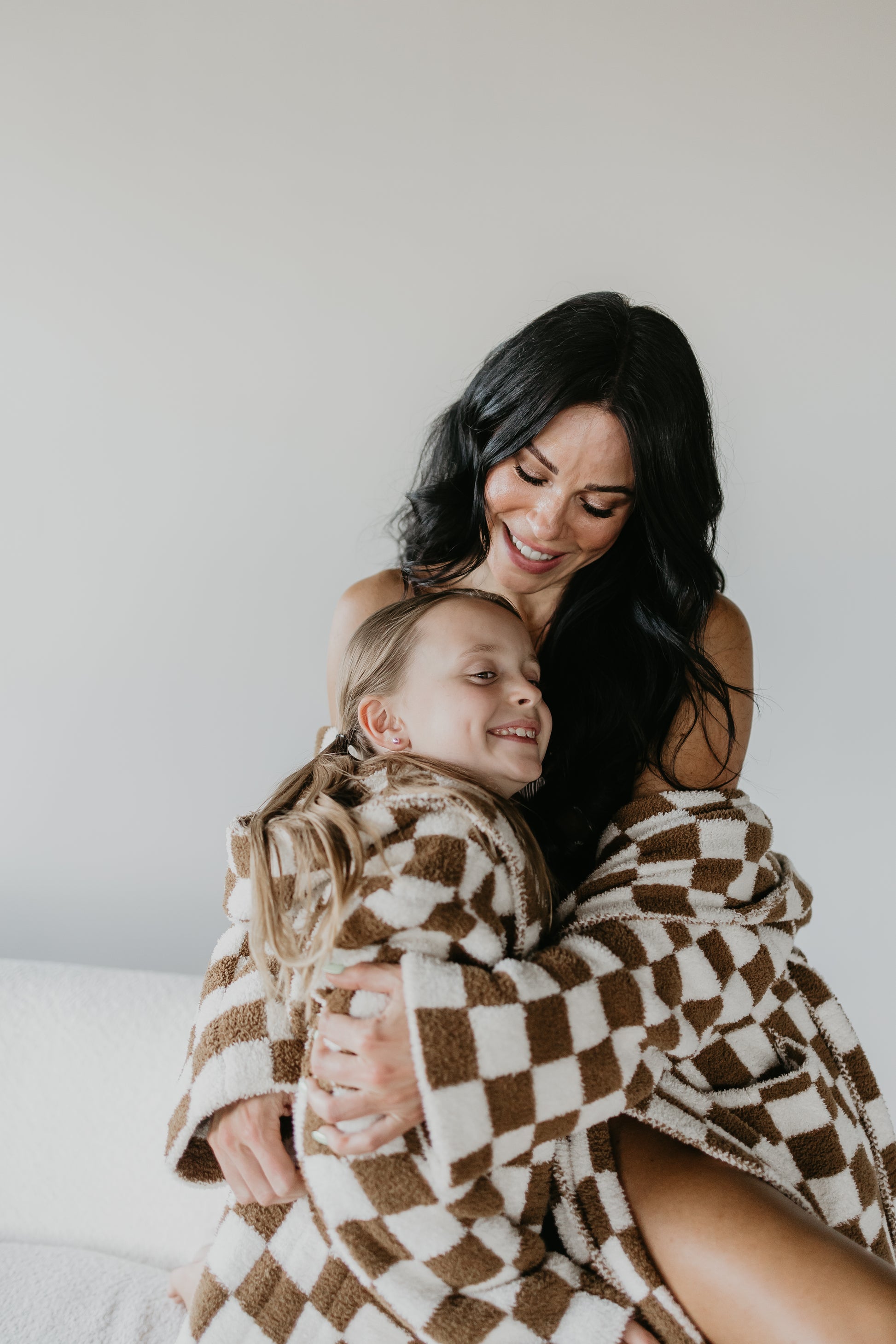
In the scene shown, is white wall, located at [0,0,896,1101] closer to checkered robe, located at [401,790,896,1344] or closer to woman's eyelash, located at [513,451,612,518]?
woman's eyelash, located at [513,451,612,518]

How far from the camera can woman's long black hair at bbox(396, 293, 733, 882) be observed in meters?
1.27

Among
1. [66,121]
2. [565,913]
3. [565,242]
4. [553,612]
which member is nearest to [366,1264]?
[565,913]

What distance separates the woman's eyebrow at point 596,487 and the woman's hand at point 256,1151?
32.2 inches

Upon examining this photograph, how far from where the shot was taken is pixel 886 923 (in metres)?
2.03

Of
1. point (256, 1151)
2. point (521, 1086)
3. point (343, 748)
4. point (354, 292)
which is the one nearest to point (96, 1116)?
point (256, 1151)

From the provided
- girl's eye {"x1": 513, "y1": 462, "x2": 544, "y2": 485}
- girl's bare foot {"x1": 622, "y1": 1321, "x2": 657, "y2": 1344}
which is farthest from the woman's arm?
girl's bare foot {"x1": 622, "y1": 1321, "x2": 657, "y2": 1344}

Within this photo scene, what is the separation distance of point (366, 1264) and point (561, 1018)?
1.01 feet

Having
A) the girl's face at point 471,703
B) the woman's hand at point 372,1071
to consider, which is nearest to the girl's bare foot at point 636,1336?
the woman's hand at point 372,1071

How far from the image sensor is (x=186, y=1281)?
1337mm

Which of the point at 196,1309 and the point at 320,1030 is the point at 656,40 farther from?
the point at 196,1309

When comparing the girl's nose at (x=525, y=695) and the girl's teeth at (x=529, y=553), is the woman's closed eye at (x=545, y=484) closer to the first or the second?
the girl's teeth at (x=529, y=553)

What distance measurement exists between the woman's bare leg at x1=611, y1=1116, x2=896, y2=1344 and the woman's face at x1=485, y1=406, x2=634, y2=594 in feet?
2.49

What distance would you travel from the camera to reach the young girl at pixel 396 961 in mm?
962

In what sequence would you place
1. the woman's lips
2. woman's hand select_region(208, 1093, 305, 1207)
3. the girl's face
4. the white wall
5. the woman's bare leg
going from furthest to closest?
the white wall
the woman's lips
the girl's face
woman's hand select_region(208, 1093, 305, 1207)
the woman's bare leg
